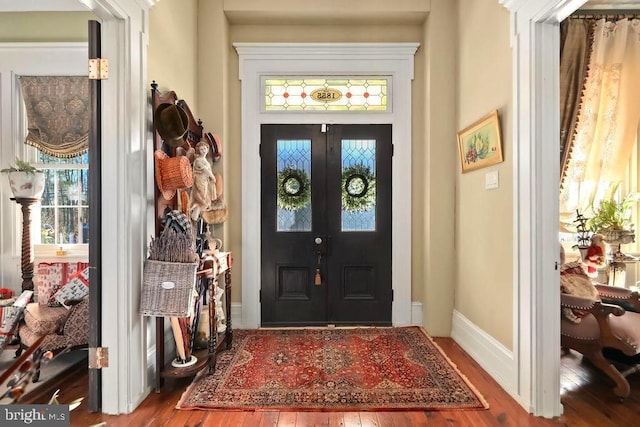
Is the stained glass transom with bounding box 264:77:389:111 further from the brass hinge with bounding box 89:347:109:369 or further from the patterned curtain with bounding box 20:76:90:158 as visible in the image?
the brass hinge with bounding box 89:347:109:369

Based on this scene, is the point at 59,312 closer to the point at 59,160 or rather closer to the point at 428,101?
the point at 59,160

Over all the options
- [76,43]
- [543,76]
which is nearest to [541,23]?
[543,76]

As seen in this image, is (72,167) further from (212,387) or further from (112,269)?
(212,387)

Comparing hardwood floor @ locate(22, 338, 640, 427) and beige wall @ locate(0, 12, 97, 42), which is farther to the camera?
beige wall @ locate(0, 12, 97, 42)

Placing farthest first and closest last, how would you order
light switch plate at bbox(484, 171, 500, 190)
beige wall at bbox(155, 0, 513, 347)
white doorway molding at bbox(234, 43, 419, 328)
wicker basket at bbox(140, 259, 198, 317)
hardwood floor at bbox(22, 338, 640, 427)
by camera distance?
white doorway molding at bbox(234, 43, 419, 328)
beige wall at bbox(155, 0, 513, 347)
light switch plate at bbox(484, 171, 500, 190)
wicker basket at bbox(140, 259, 198, 317)
hardwood floor at bbox(22, 338, 640, 427)

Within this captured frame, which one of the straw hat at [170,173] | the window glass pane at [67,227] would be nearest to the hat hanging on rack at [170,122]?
the straw hat at [170,173]

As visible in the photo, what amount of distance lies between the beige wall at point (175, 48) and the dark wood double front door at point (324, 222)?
0.91m

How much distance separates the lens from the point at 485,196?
9.77 ft

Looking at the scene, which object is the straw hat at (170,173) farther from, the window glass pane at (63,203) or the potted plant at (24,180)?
the window glass pane at (63,203)

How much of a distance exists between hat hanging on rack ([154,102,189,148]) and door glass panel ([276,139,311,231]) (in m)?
1.42

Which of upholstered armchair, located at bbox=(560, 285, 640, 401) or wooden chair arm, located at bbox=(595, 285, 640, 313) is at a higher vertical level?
wooden chair arm, located at bbox=(595, 285, 640, 313)

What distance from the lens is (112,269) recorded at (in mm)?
2252

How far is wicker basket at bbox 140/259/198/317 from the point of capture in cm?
230

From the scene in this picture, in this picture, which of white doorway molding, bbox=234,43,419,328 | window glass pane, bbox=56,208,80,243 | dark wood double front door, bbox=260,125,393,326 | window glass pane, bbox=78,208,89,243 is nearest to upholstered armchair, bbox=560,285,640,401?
white doorway molding, bbox=234,43,419,328
